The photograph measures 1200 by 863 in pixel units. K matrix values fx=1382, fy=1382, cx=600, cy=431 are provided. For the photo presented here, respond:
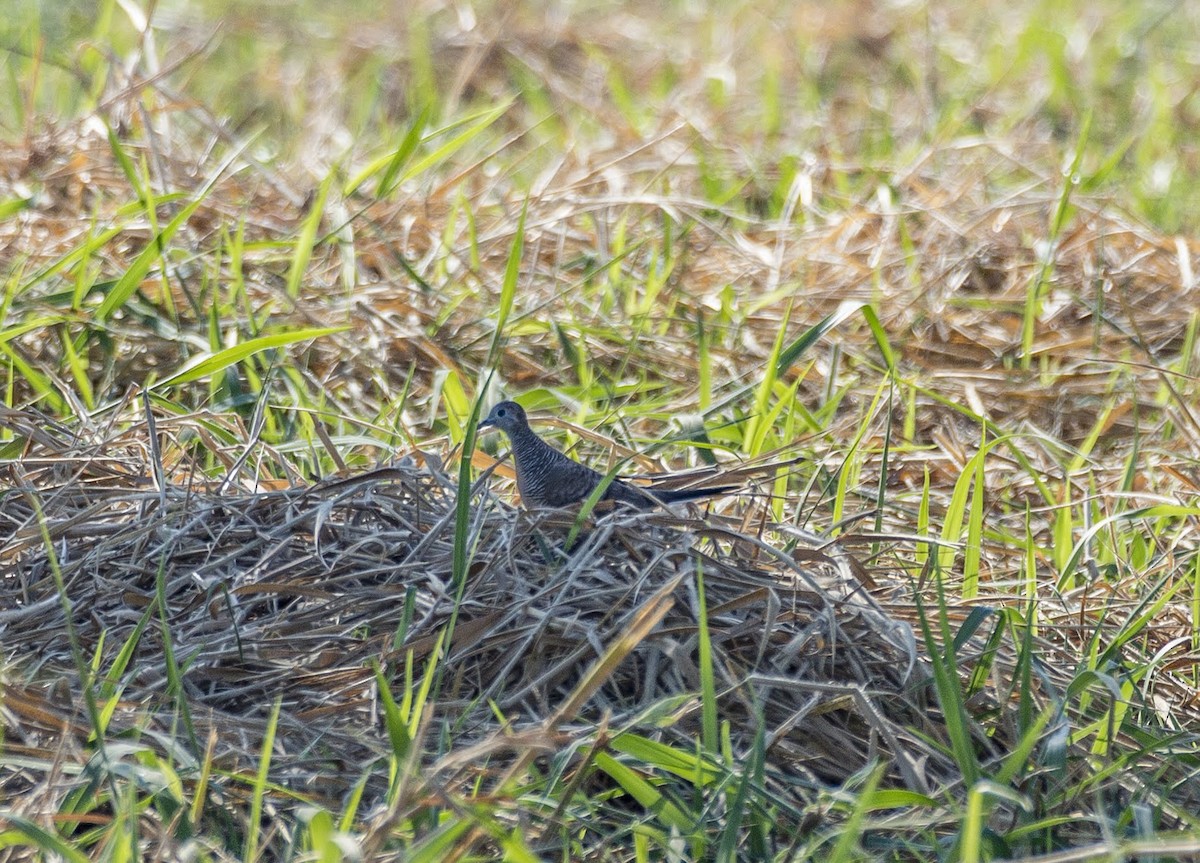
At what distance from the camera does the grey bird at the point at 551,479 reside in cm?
289

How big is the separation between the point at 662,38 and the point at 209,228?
14.4 feet

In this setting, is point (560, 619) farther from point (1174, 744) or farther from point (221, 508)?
point (1174, 744)

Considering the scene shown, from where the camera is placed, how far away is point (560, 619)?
2.46m

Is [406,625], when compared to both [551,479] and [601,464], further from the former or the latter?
[601,464]

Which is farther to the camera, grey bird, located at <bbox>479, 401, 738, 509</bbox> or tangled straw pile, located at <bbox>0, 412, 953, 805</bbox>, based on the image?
grey bird, located at <bbox>479, 401, 738, 509</bbox>

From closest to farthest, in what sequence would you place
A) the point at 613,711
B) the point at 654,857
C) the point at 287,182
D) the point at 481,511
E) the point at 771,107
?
the point at 654,857 → the point at 613,711 → the point at 481,511 → the point at 287,182 → the point at 771,107

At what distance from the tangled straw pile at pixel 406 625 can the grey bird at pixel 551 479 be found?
0.31ft

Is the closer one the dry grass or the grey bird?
the dry grass

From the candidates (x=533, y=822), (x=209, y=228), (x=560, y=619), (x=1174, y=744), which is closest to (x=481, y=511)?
(x=560, y=619)

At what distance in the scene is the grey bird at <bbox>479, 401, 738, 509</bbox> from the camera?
2.89 meters

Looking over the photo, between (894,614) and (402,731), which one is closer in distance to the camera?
(402,731)

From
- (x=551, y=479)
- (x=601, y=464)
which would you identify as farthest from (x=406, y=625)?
(x=601, y=464)

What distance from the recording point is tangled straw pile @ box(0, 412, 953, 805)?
228cm

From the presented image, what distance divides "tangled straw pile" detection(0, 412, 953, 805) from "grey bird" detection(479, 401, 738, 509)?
95mm
